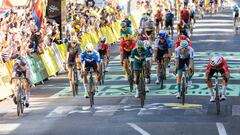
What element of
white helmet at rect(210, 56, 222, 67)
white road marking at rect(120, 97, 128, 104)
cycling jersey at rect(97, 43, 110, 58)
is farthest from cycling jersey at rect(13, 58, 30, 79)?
cycling jersey at rect(97, 43, 110, 58)

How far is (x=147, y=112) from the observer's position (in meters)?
20.6

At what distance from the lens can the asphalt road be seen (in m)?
17.9

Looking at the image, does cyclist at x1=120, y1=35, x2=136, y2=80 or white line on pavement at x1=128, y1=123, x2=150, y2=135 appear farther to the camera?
cyclist at x1=120, y1=35, x2=136, y2=80

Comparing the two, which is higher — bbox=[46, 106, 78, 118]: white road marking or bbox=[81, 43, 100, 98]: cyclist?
bbox=[81, 43, 100, 98]: cyclist


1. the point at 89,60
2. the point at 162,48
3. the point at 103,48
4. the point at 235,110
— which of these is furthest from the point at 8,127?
the point at 103,48

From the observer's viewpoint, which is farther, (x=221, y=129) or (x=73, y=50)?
(x=73, y=50)

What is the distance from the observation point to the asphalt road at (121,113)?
1786 centimetres

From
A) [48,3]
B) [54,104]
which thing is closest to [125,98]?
[54,104]

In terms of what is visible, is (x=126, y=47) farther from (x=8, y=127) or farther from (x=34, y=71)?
(x=8, y=127)

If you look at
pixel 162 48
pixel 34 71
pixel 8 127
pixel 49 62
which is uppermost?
pixel 162 48

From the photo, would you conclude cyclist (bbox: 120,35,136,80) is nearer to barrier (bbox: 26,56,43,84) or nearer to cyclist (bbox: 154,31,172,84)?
cyclist (bbox: 154,31,172,84)

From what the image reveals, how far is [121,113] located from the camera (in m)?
20.5

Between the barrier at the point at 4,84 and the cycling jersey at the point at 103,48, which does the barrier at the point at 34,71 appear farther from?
the cycling jersey at the point at 103,48

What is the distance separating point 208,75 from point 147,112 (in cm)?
199
